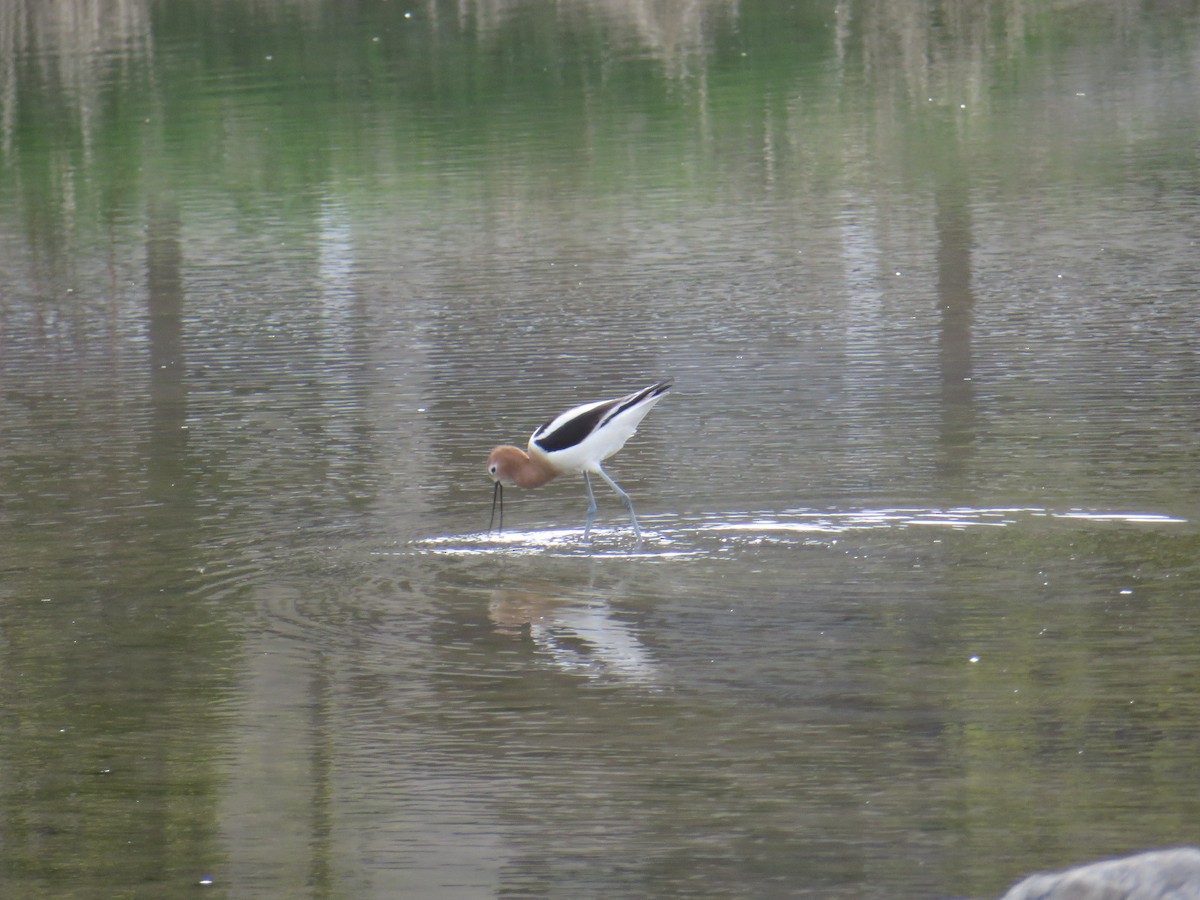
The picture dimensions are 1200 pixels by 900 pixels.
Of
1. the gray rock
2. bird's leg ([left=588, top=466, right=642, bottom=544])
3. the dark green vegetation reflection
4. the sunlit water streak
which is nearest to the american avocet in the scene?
bird's leg ([left=588, top=466, right=642, bottom=544])

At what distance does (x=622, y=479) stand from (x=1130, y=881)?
6101 millimetres

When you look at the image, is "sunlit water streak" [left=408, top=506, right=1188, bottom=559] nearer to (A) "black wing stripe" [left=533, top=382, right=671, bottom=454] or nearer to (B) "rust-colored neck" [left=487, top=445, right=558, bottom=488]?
(B) "rust-colored neck" [left=487, top=445, right=558, bottom=488]

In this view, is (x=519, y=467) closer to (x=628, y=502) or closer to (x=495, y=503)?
(x=495, y=503)

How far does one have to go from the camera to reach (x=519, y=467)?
8945mm

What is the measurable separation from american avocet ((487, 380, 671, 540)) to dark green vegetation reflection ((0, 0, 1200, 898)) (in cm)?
34

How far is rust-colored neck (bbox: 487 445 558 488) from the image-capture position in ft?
29.1

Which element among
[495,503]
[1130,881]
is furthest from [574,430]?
[1130,881]

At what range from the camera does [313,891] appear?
550cm

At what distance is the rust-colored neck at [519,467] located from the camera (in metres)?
8.87

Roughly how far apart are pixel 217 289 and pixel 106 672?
8.48m

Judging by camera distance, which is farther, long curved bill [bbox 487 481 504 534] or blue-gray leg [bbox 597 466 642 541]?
long curved bill [bbox 487 481 504 534]

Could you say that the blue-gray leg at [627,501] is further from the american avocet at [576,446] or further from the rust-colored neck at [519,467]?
the rust-colored neck at [519,467]

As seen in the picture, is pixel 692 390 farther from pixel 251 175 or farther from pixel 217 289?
pixel 251 175

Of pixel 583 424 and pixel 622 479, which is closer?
pixel 583 424
